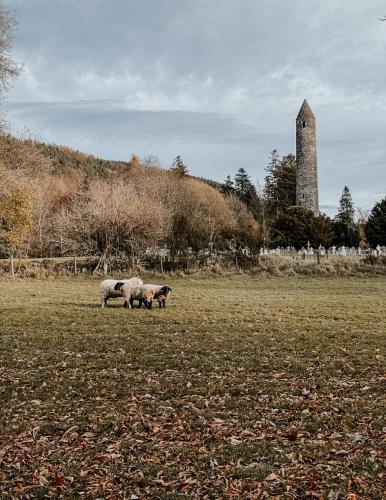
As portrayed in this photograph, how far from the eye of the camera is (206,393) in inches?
303

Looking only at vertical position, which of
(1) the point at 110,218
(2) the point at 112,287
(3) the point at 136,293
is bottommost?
(3) the point at 136,293

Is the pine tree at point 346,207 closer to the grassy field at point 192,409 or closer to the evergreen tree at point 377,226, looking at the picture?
the evergreen tree at point 377,226

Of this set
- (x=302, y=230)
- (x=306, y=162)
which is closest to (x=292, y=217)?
(x=302, y=230)

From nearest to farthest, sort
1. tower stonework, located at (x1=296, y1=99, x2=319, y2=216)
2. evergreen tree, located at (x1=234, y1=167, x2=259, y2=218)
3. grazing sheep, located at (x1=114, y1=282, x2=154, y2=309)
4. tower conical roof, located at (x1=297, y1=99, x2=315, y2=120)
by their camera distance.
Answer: grazing sheep, located at (x1=114, y1=282, x2=154, y2=309), tower stonework, located at (x1=296, y1=99, x2=319, y2=216), tower conical roof, located at (x1=297, y1=99, x2=315, y2=120), evergreen tree, located at (x1=234, y1=167, x2=259, y2=218)

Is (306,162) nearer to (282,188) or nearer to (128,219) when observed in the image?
(282,188)

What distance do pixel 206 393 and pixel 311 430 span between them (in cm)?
198

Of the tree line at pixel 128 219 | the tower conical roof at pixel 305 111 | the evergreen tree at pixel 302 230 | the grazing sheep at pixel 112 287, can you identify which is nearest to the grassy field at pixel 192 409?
the grazing sheep at pixel 112 287

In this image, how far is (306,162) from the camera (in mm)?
66188

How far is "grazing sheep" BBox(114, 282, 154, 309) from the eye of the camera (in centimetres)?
1688

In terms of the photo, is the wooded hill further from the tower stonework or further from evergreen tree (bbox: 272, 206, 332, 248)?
the tower stonework

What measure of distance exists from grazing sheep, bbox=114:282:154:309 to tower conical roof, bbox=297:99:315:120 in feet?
186

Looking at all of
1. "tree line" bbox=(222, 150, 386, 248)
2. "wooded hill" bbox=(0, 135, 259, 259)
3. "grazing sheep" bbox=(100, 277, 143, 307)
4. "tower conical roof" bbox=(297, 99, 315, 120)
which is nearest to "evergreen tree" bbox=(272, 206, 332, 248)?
"tree line" bbox=(222, 150, 386, 248)

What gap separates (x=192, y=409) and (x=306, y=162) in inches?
2479

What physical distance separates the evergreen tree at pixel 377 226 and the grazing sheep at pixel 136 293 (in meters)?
41.6
